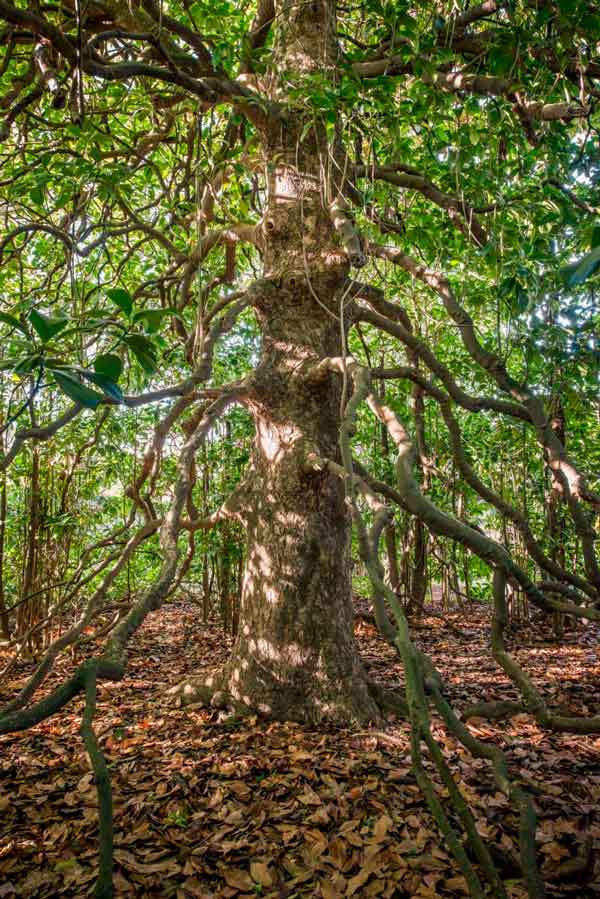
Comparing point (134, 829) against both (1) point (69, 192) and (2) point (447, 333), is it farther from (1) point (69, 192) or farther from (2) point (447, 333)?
(2) point (447, 333)

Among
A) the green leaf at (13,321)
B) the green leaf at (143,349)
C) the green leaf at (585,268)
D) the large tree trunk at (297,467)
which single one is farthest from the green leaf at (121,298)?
the large tree trunk at (297,467)

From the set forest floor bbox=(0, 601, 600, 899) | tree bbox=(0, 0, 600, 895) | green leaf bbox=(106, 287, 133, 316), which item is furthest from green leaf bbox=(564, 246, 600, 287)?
forest floor bbox=(0, 601, 600, 899)

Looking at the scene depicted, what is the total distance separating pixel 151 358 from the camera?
1.44 metres

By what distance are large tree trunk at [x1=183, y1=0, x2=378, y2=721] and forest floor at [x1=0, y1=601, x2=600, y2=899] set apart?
0.24 m

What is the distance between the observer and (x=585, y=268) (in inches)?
37.2

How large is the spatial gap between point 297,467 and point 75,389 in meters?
1.89

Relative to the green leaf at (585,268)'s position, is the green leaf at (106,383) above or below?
below

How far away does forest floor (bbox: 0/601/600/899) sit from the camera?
72.6 inches

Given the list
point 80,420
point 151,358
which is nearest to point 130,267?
point 80,420

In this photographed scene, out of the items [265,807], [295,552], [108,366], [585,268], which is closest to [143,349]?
[108,366]

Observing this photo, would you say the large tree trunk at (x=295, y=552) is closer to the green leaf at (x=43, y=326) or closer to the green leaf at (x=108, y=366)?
the green leaf at (x=108, y=366)

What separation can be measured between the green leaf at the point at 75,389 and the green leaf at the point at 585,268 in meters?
0.96

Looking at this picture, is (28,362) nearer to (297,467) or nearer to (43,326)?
(43,326)

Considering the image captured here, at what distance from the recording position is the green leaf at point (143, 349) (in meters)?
1.36
